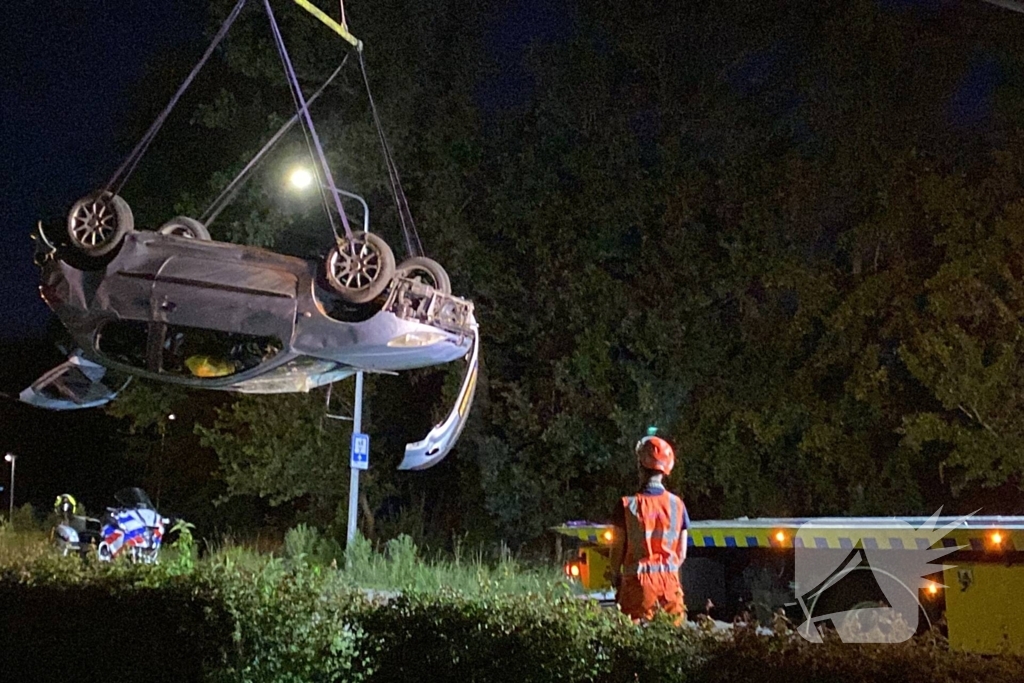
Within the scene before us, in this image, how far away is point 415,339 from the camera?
6707 millimetres

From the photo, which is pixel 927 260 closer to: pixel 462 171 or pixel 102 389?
pixel 462 171

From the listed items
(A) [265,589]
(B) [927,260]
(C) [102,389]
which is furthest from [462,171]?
(A) [265,589]

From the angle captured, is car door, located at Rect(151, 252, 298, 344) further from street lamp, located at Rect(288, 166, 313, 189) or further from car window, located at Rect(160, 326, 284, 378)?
street lamp, located at Rect(288, 166, 313, 189)

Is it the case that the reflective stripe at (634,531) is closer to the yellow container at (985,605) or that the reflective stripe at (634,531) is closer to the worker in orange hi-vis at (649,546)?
the worker in orange hi-vis at (649,546)

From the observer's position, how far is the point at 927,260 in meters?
15.1

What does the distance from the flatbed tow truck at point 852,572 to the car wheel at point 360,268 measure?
209 centimetres

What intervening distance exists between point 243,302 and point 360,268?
761mm

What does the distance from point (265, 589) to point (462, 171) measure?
41.4ft

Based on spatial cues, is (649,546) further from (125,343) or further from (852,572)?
(125,343)

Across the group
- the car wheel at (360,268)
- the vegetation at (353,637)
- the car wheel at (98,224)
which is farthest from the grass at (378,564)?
the car wheel at (98,224)

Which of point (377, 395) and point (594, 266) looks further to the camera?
point (377, 395)

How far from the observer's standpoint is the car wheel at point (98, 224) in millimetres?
6652

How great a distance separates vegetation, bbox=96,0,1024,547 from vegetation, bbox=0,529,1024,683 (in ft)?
30.4

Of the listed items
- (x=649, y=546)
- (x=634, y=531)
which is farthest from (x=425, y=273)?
(x=649, y=546)
